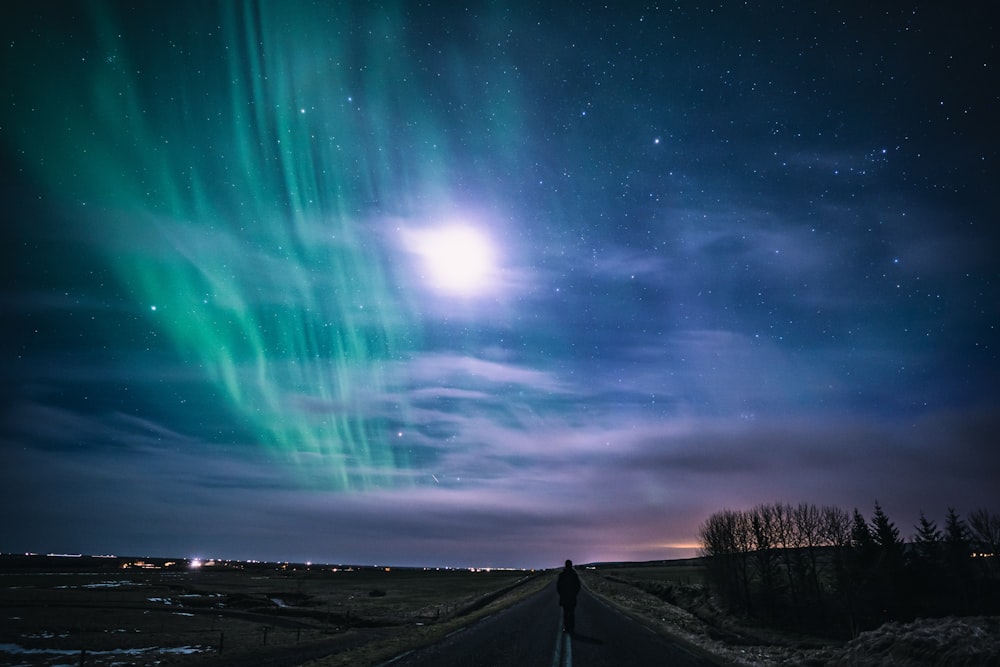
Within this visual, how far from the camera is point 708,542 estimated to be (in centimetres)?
10081

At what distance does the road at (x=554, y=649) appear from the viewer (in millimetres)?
15711

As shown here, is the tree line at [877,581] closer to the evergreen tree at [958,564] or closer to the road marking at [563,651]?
the evergreen tree at [958,564]

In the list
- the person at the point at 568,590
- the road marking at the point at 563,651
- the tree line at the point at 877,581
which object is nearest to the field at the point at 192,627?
the road marking at the point at 563,651

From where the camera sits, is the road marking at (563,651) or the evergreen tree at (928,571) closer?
the road marking at (563,651)

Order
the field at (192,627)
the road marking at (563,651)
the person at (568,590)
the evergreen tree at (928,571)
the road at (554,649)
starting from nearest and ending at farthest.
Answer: the road marking at (563,651) < the road at (554,649) < the person at (568,590) < the field at (192,627) < the evergreen tree at (928,571)

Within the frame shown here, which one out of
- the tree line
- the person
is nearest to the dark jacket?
the person

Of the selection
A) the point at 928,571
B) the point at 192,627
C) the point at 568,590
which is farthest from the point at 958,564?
the point at 192,627

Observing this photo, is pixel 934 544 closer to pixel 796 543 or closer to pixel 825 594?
pixel 825 594

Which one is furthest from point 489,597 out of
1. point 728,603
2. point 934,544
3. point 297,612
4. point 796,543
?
point 796,543

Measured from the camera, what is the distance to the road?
15711mm

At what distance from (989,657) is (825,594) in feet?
303

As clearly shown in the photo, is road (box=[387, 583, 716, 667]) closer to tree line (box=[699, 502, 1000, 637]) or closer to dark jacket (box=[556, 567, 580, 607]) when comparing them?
dark jacket (box=[556, 567, 580, 607])

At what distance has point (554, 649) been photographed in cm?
1808

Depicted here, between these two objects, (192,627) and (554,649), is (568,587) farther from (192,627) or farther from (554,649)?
(192,627)
